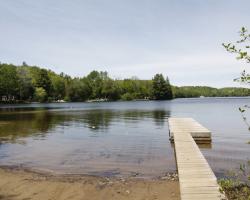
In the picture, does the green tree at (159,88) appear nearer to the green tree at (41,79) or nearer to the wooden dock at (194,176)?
the green tree at (41,79)

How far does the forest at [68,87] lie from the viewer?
100062 mm

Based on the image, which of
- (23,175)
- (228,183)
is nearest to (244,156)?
(23,175)

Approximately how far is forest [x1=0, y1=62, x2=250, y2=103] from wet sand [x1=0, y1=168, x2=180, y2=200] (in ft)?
290

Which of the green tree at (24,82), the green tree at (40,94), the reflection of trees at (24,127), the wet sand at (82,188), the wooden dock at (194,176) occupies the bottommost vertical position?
the wet sand at (82,188)

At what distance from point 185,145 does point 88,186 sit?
18.5 feet

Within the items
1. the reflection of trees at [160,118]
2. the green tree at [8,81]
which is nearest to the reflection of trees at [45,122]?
the reflection of trees at [160,118]

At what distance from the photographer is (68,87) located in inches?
5064

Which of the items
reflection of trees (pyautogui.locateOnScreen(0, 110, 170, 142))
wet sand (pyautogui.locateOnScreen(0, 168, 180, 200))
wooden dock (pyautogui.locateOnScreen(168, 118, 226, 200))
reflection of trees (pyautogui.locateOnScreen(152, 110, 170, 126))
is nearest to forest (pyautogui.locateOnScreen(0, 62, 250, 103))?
reflection of trees (pyautogui.locateOnScreen(152, 110, 170, 126))

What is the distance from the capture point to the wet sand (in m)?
8.54

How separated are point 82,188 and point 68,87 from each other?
12192 centimetres

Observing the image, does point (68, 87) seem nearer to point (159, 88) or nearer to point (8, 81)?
point (8, 81)

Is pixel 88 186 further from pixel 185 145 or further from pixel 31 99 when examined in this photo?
pixel 31 99

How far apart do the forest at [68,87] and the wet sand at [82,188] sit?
290ft

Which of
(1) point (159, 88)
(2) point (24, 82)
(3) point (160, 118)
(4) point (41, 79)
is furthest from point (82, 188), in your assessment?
(1) point (159, 88)
